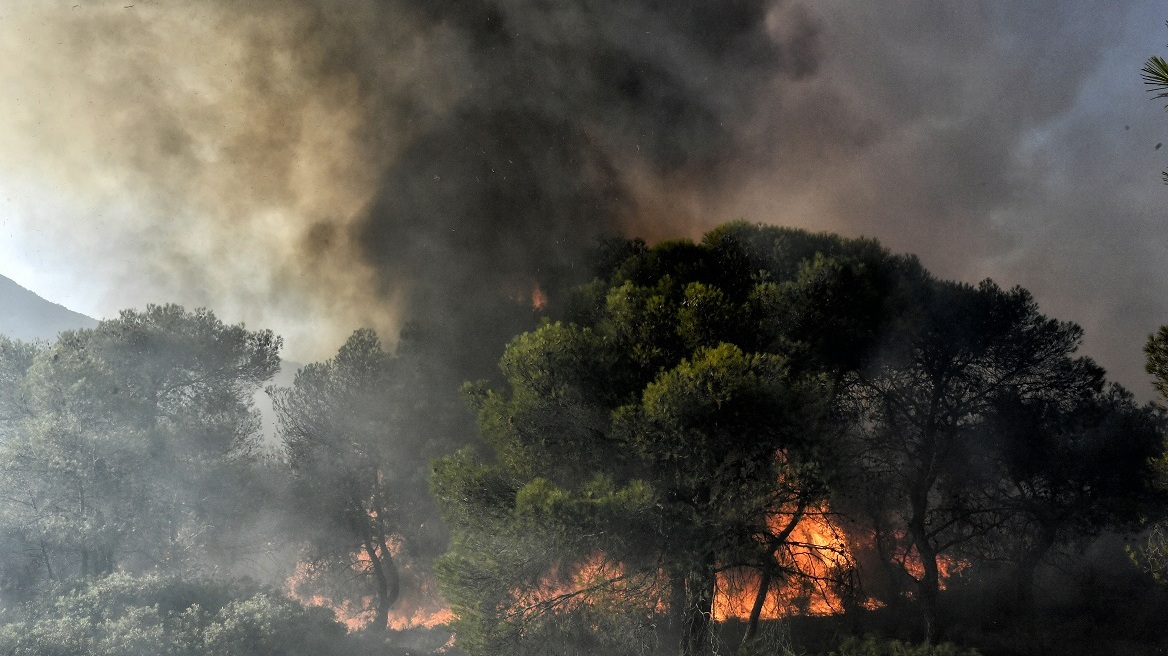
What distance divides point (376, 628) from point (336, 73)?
616 inches

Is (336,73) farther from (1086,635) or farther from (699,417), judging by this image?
(1086,635)

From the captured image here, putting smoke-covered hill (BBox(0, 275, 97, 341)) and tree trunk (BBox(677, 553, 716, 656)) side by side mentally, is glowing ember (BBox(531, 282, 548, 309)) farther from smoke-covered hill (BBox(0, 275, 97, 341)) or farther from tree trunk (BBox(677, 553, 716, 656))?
smoke-covered hill (BBox(0, 275, 97, 341))

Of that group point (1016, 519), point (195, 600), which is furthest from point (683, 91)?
point (195, 600)

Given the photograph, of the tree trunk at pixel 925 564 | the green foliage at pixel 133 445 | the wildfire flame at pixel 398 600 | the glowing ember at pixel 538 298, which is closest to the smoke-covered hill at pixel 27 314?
the green foliage at pixel 133 445

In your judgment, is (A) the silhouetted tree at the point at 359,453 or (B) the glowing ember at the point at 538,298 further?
(A) the silhouetted tree at the point at 359,453

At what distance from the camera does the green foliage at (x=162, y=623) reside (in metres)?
11.9

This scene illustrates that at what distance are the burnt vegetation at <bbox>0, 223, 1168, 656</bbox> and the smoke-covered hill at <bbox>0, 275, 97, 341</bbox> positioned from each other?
1.98 m

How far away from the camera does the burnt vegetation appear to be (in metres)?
11.0

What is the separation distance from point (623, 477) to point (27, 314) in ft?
66.1

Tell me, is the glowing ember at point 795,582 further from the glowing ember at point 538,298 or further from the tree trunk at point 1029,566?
the glowing ember at point 538,298

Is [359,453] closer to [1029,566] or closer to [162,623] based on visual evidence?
[162,623]

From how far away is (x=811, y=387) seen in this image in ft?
36.0

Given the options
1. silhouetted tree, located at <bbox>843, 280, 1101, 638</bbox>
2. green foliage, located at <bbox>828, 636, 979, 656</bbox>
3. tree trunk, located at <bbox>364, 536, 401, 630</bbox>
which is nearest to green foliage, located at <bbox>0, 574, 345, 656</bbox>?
tree trunk, located at <bbox>364, 536, 401, 630</bbox>

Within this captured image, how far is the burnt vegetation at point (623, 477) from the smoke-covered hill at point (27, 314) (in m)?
1.98
